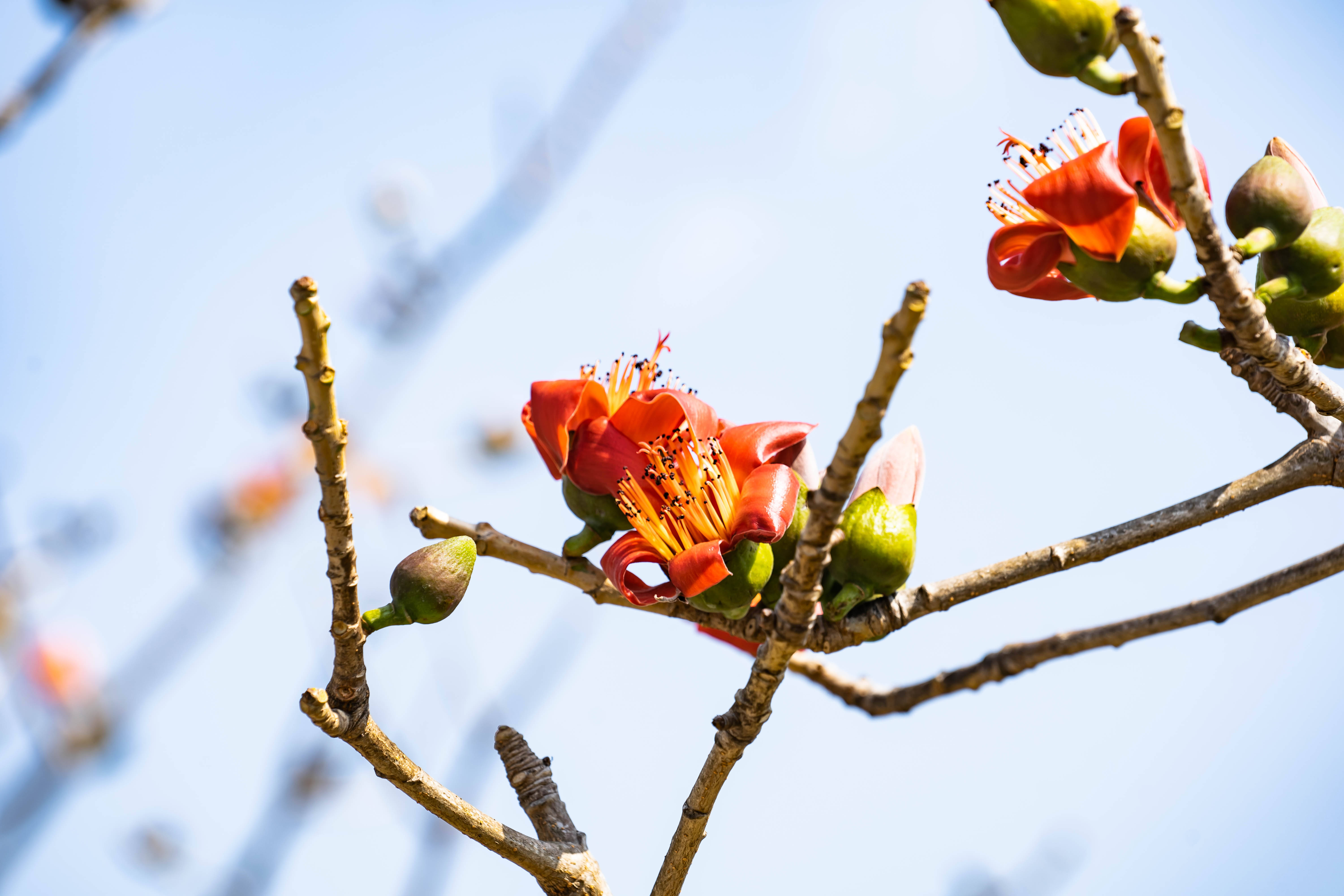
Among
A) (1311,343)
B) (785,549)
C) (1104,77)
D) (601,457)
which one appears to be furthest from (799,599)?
(1311,343)

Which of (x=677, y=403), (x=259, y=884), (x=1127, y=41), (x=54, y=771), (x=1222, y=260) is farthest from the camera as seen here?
(x=259, y=884)

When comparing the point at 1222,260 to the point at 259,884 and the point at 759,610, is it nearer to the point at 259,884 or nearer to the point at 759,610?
the point at 759,610

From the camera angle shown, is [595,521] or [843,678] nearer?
[595,521]

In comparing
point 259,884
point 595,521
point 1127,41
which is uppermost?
point 1127,41

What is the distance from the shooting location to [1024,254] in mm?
1314

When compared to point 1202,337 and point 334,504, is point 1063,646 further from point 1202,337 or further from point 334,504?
point 334,504

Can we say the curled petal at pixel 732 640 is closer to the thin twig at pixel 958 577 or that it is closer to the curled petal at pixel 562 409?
the thin twig at pixel 958 577

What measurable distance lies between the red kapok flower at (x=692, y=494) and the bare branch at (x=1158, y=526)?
258 mm

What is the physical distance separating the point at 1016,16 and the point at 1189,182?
0.81 ft

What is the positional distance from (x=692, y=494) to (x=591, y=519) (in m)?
0.18

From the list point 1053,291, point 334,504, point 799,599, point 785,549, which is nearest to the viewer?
point 334,504

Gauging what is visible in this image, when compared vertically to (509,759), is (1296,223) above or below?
above

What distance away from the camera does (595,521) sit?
62.2 inches

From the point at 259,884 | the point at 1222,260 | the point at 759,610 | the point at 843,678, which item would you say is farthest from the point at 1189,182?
the point at 259,884
